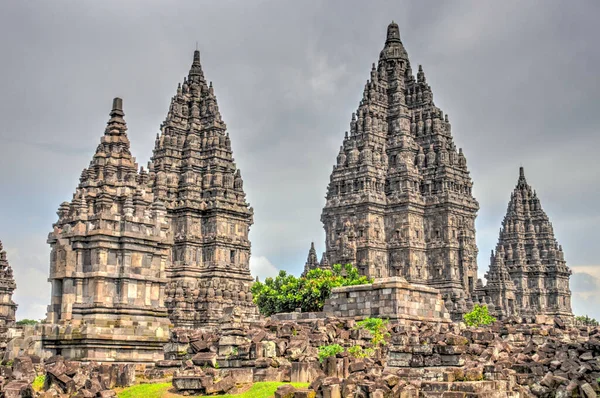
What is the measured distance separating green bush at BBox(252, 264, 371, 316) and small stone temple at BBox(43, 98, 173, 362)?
26.5 metres

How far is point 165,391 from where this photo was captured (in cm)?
1959

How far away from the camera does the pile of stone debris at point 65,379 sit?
1898cm

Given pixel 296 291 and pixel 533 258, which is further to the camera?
pixel 533 258

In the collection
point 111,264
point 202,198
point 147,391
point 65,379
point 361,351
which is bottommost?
point 147,391

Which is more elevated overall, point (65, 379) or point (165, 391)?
point (65, 379)

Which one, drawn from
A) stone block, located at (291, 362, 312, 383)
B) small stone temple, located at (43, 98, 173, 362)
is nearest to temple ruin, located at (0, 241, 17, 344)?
small stone temple, located at (43, 98, 173, 362)

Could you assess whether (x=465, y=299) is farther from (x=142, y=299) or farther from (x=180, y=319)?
(x=142, y=299)

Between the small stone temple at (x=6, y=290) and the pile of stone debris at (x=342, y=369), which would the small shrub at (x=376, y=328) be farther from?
the small stone temple at (x=6, y=290)

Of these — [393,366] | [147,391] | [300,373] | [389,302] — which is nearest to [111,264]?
[147,391]

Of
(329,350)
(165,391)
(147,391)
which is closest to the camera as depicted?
(165,391)

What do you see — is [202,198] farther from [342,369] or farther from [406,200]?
[342,369]

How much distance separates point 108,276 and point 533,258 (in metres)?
69.3

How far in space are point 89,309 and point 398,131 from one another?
53.3m

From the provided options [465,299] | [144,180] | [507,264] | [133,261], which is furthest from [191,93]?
[507,264]
